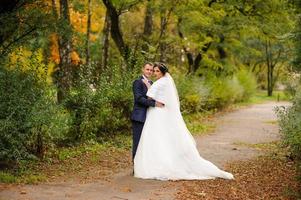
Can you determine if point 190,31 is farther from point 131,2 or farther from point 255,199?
point 255,199

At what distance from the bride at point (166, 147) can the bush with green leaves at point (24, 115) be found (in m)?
2.17

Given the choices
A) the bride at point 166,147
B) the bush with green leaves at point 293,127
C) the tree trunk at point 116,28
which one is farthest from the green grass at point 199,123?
the bride at point 166,147

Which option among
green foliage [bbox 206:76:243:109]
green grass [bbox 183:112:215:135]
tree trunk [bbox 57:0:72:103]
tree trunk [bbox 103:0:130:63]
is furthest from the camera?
green foliage [bbox 206:76:243:109]

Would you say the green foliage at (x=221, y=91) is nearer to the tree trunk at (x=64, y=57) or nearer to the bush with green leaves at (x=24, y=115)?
the tree trunk at (x=64, y=57)

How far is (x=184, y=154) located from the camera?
10.4 m

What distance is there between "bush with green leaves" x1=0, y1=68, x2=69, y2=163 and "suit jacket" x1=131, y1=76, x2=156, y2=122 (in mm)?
1854

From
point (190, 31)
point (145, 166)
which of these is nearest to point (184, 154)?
point (145, 166)

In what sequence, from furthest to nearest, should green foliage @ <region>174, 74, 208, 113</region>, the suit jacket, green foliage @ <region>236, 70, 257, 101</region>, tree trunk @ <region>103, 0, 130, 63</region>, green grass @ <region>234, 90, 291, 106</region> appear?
green grass @ <region>234, 90, 291, 106</region> → green foliage @ <region>236, 70, 257, 101</region> → green foliage @ <region>174, 74, 208, 113</region> → tree trunk @ <region>103, 0, 130, 63</region> → the suit jacket

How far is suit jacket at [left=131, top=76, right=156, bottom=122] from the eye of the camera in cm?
1038

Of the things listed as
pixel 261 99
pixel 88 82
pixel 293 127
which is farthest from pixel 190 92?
Answer: pixel 261 99

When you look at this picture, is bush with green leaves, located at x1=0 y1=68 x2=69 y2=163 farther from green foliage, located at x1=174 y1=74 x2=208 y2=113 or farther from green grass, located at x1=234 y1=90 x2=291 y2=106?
green grass, located at x1=234 y1=90 x2=291 y2=106

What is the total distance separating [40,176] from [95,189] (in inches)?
55.2

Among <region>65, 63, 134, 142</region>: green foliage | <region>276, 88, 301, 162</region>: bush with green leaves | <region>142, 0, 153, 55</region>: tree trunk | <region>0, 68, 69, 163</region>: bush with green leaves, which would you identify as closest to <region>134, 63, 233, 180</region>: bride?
<region>276, 88, 301, 162</region>: bush with green leaves

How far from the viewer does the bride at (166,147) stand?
10094 mm
